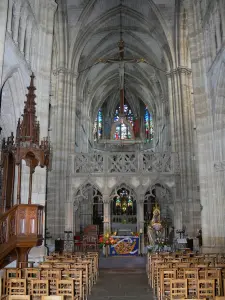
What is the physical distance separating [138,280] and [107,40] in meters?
22.4

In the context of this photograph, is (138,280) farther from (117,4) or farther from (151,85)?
(151,85)

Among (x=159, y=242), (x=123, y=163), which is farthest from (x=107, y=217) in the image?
(x=159, y=242)

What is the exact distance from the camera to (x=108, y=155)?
2198cm

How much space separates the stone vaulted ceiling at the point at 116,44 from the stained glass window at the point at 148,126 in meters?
2.93

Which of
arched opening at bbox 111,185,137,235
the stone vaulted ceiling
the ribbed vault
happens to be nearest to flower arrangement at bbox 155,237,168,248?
the ribbed vault

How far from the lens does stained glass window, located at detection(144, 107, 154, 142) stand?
39484mm

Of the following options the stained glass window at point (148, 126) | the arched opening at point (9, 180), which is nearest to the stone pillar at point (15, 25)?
the arched opening at point (9, 180)

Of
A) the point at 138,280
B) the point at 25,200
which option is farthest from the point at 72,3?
the point at 138,280

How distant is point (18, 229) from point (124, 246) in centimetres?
1082

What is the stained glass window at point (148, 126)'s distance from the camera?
39.5 m

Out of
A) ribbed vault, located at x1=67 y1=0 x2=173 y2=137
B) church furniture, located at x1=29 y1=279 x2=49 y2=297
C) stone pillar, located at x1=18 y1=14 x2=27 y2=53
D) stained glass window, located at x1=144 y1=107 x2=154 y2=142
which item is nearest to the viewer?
church furniture, located at x1=29 y1=279 x2=49 y2=297

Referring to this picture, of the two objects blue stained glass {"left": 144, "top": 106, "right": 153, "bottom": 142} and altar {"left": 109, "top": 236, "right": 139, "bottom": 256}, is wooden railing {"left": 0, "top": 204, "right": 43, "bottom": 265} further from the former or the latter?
blue stained glass {"left": 144, "top": 106, "right": 153, "bottom": 142}

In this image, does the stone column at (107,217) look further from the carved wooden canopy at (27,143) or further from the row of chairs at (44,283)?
the row of chairs at (44,283)

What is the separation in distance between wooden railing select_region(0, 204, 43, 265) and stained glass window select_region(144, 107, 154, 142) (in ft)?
97.9
